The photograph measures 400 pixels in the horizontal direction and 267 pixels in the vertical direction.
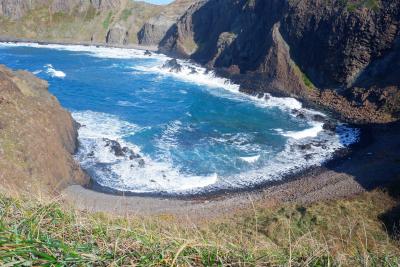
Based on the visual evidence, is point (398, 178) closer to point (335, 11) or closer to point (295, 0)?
point (335, 11)

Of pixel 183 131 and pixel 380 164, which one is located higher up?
pixel 380 164

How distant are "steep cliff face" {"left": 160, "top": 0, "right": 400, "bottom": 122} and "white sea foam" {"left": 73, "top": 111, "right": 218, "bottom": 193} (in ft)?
70.4

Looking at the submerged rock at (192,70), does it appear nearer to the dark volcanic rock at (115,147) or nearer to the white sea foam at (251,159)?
the dark volcanic rock at (115,147)

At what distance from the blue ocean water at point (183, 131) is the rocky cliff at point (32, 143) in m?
2.35

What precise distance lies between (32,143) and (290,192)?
657 inches

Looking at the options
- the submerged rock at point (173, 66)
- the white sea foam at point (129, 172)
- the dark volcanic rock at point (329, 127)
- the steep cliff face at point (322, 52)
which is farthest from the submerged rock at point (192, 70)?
the white sea foam at point (129, 172)

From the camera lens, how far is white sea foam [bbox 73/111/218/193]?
27.4 meters

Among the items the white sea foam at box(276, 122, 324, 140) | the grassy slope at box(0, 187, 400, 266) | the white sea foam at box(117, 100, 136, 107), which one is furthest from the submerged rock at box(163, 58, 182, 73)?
the grassy slope at box(0, 187, 400, 266)

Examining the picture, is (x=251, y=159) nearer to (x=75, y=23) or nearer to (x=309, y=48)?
(x=309, y=48)

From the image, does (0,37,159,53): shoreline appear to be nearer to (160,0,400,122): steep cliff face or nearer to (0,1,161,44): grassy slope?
(0,1,161,44): grassy slope

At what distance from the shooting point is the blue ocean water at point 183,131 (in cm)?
2902

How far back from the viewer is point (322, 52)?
50.5 m

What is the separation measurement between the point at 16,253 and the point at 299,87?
49.3 metres

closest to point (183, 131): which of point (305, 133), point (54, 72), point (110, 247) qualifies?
point (305, 133)
